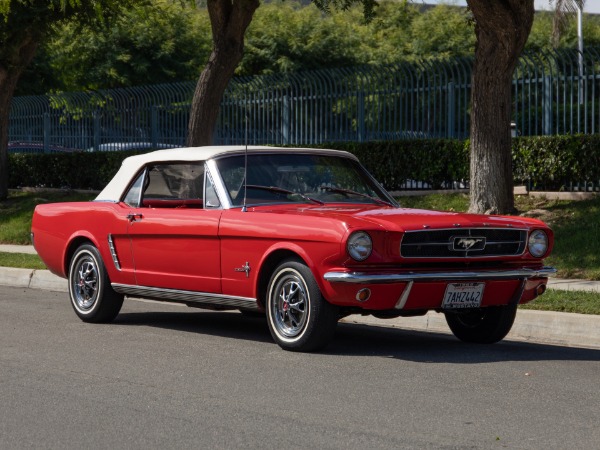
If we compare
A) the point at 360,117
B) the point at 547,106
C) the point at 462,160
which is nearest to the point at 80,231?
the point at 462,160

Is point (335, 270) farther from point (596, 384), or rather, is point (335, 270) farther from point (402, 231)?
point (596, 384)

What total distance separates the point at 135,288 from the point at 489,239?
3.26 meters

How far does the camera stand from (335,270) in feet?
27.4

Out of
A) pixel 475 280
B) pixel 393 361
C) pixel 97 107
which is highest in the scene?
pixel 97 107

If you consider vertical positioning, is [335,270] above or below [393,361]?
above

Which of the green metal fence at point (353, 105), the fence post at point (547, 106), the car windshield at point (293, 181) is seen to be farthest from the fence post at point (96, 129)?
the car windshield at point (293, 181)

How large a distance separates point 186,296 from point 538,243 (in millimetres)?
2903

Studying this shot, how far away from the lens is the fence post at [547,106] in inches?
728

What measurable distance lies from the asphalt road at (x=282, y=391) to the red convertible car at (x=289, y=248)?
1.19ft

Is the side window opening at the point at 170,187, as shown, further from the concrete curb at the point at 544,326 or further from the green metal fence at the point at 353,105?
the green metal fence at the point at 353,105

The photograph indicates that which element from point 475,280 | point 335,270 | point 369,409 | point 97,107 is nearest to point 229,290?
point 335,270

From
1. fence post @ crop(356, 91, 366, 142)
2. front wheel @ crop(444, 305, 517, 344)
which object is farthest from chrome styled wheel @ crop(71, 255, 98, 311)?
fence post @ crop(356, 91, 366, 142)

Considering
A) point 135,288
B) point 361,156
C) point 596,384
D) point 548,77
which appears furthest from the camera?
point 361,156

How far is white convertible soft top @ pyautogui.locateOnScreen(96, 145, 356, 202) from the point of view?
9.97 meters
